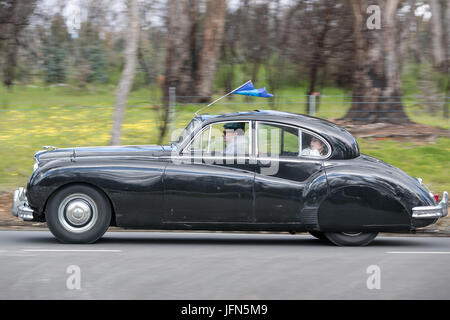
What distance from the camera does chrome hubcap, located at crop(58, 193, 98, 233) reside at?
30.0 ft

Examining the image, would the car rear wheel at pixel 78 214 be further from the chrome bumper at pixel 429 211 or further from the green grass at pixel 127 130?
the green grass at pixel 127 130

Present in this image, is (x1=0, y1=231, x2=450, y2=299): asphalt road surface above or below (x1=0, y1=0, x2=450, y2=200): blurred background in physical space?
below

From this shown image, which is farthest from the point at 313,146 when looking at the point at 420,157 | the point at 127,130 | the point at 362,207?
the point at 127,130

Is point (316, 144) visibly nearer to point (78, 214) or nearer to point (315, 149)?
point (315, 149)

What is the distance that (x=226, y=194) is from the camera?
9070 millimetres

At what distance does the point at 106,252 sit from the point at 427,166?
935 cm

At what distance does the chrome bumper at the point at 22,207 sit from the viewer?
361 inches

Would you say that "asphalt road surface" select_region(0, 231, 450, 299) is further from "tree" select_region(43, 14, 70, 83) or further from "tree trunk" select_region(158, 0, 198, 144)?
"tree" select_region(43, 14, 70, 83)

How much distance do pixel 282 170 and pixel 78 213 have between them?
2564 millimetres

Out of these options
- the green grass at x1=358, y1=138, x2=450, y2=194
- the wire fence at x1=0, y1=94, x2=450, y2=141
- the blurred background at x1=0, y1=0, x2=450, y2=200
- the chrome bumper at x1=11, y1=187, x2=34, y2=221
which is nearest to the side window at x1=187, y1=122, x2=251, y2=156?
the chrome bumper at x1=11, y1=187, x2=34, y2=221

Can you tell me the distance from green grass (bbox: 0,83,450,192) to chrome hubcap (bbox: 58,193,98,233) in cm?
517

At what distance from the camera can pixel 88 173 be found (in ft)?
29.9

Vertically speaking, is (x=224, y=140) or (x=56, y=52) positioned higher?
(x=56, y=52)
